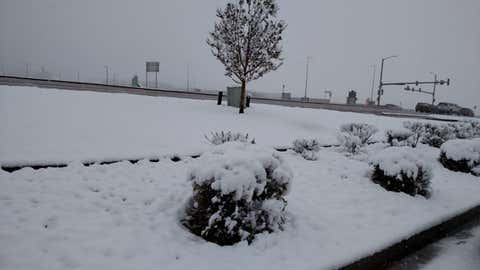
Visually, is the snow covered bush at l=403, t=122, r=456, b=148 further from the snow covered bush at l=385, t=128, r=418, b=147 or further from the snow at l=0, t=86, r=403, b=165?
the snow at l=0, t=86, r=403, b=165

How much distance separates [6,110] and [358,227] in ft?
29.7

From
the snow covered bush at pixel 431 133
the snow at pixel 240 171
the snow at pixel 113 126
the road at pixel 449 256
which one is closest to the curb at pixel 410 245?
the road at pixel 449 256

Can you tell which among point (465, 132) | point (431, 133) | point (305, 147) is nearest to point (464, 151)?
point (431, 133)

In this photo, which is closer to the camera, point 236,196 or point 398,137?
point 236,196

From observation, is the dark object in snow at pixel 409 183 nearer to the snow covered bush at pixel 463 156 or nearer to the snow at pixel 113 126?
the snow covered bush at pixel 463 156

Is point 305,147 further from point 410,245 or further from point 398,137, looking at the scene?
point 398,137

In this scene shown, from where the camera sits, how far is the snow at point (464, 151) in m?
8.92

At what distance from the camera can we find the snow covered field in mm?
3248

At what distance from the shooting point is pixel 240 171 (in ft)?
12.0

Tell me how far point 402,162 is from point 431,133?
28.3 ft

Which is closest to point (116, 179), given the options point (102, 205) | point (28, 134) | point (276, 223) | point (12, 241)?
point (102, 205)

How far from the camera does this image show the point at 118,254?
319 cm

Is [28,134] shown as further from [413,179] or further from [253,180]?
[413,179]

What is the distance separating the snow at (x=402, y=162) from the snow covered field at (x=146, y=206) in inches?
17.4
